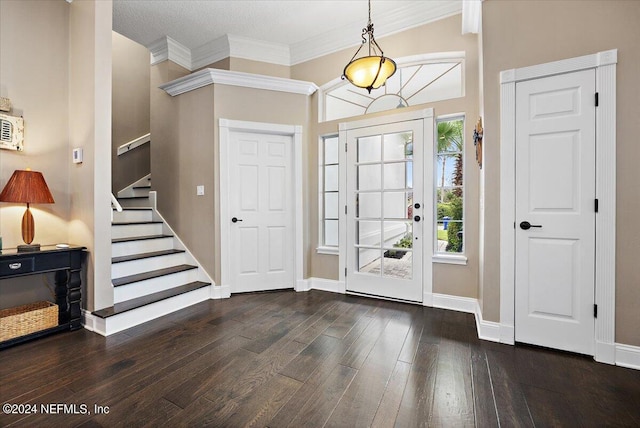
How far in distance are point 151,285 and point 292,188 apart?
1.99 m

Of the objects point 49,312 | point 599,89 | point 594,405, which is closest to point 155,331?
point 49,312

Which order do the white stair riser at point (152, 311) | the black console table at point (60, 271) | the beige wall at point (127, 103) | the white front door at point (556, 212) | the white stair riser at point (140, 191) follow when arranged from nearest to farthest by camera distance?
the white front door at point (556, 212), the black console table at point (60, 271), the white stair riser at point (152, 311), the white stair riser at point (140, 191), the beige wall at point (127, 103)

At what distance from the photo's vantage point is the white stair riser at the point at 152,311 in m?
2.54

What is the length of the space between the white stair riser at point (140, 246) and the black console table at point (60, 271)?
624 mm

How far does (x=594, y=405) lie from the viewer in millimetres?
1624

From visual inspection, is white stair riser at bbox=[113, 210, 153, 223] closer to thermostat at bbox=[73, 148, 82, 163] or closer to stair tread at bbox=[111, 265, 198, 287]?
stair tread at bbox=[111, 265, 198, 287]

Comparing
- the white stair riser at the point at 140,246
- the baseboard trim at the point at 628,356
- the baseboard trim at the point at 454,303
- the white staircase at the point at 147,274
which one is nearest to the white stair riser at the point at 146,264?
the white staircase at the point at 147,274

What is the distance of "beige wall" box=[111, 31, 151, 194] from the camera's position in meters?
4.90

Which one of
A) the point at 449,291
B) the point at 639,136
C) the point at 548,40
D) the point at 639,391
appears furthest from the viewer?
the point at 449,291

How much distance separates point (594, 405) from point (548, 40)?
8.25 ft

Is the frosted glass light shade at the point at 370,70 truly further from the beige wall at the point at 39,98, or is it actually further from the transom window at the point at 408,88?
the beige wall at the point at 39,98

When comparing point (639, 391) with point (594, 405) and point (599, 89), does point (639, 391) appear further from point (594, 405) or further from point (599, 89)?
point (599, 89)

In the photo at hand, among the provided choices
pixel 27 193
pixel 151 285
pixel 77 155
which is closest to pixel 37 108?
pixel 77 155

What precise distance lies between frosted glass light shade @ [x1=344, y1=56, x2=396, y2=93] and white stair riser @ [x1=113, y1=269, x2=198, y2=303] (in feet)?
9.38
